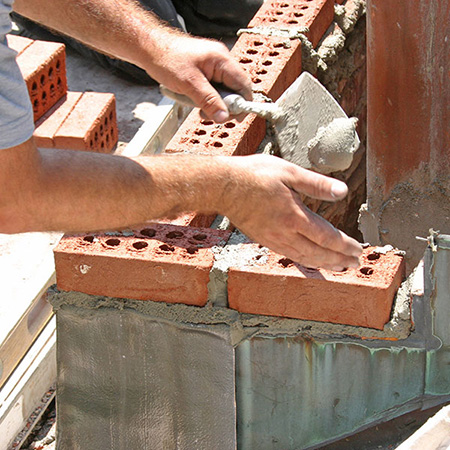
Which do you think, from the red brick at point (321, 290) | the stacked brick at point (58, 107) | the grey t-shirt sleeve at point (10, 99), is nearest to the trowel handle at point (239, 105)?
the red brick at point (321, 290)

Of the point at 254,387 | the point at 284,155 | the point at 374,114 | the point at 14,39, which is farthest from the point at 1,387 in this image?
the point at 14,39

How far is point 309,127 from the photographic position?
3342 mm

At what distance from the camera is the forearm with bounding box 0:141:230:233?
96.3 inches

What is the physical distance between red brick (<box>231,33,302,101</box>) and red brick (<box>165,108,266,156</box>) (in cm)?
22

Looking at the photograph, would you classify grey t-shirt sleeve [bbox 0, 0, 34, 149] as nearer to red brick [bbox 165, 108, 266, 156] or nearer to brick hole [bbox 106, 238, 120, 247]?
brick hole [bbox 106, 238, 120, 247]

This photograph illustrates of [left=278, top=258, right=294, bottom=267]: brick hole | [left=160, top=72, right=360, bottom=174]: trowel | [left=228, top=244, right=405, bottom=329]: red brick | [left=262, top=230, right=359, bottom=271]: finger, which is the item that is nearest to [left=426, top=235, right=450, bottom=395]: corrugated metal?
[left=228, top=244, right=405, bottom=329]: red brick

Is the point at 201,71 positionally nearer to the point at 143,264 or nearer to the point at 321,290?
the point at 143,264

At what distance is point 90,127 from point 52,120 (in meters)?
0.29

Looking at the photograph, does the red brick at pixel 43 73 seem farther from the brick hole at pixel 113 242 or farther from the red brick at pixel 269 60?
the brick hole at pixel 113 242

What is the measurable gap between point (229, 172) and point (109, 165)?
37 centimetres

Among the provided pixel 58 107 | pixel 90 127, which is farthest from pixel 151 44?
pixel 58 107

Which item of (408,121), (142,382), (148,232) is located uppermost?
(408,121)

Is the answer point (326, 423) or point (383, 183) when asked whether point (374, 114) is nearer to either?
point (383, 183)

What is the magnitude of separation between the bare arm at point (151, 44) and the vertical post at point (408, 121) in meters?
0.74
